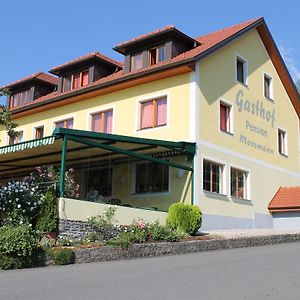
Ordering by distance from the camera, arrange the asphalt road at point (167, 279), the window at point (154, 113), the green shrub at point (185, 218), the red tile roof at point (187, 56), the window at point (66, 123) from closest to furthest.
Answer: the asphalt road at point (167, 279), the green shrub at point (185, 218), the red tile roof at point (187, 56), the window at point (154, 113), the window at point (66, 123)

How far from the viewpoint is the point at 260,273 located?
10828 mm

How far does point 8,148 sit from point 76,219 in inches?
196

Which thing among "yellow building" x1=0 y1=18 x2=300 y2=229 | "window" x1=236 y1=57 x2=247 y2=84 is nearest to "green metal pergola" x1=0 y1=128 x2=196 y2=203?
"yellow building" x1=0 y1=18 x2=300 y2=229

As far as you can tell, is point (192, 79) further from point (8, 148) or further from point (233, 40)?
point (8, 148)

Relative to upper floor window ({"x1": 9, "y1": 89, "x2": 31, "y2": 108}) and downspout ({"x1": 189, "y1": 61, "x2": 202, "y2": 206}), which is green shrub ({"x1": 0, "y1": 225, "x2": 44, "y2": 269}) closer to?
downspout ({"x1": 189, "y1": 61, "x2": 202, "y2": 206})

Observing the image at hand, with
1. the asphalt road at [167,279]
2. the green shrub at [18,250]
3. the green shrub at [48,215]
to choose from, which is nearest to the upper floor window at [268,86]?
the asphalt road at [167,279]

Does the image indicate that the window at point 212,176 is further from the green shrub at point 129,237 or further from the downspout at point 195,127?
the green shrub at point 129,237

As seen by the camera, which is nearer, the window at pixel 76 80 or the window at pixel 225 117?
the window at pixel 225 117

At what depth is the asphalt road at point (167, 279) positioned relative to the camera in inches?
336

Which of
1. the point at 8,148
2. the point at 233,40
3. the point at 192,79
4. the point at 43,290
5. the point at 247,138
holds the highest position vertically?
the point at 233,40

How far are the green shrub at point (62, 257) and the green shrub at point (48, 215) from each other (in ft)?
5.33

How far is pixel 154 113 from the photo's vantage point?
22.4m

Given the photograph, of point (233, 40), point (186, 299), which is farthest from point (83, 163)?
point (186, 299)

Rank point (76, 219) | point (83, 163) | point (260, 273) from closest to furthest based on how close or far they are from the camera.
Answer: point (260, 273) < point (76, 219) < point (83, 163)
